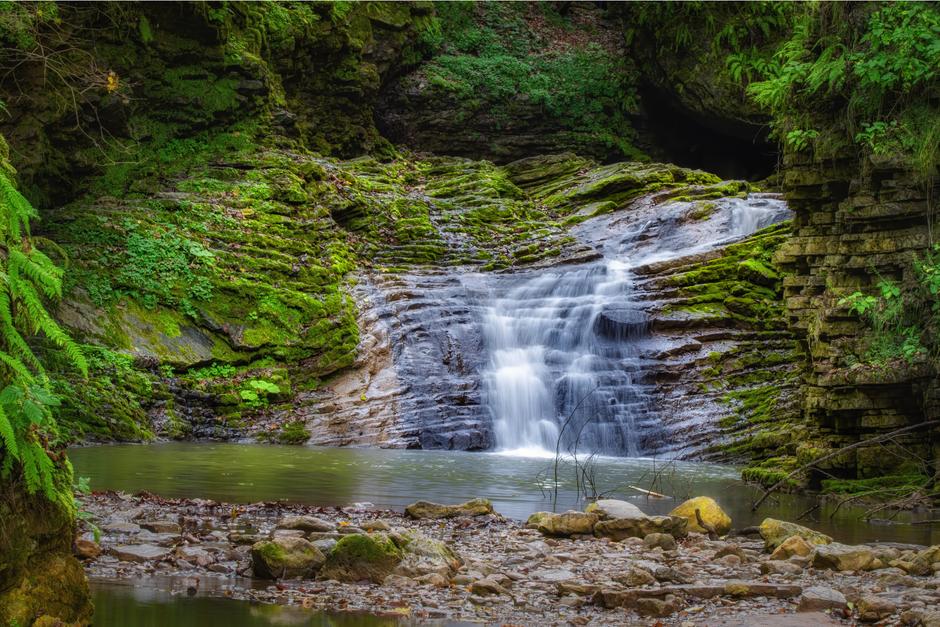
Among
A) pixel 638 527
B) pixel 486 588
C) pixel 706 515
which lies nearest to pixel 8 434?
pixel 486 588

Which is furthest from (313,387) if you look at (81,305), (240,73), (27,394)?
(27,394)

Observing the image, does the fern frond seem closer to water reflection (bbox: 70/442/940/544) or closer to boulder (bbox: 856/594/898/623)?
boulder (bbox: 856/594/898/623)

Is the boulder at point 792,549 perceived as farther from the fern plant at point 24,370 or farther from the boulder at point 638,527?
the fern plant at point 24,370

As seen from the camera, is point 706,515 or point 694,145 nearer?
point 706,515

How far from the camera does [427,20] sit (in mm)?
27906

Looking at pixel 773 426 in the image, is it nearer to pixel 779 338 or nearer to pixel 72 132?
pixel 779 338

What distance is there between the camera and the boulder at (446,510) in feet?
23.0

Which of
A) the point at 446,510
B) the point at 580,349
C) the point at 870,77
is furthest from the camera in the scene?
the point at 580,349

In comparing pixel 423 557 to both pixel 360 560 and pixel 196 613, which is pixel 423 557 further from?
pixel 196 613

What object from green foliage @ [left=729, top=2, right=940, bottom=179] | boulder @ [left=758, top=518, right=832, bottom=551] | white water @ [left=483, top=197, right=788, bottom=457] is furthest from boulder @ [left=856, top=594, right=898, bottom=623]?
A: white water @ [left=483, top=197, right=788, bottom=457]

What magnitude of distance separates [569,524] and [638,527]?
476 millimetres

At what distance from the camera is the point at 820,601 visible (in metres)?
4.37

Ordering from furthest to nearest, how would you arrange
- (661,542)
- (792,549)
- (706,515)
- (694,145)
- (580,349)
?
1. (694,145)
2. (580,349)
3. (706,515)
4. (661,542)
5. (792,549)

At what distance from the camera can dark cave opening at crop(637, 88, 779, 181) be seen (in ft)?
95.5
